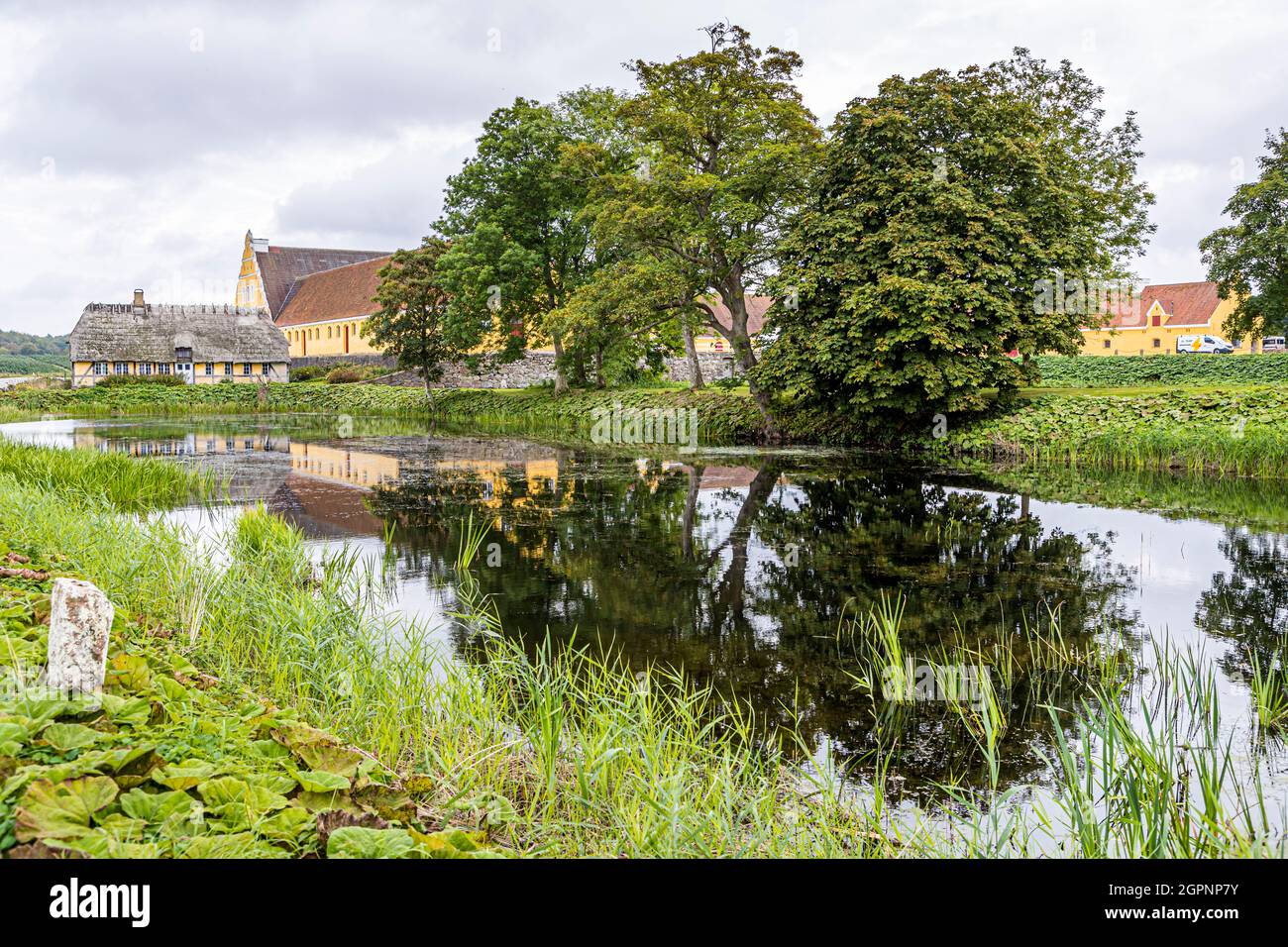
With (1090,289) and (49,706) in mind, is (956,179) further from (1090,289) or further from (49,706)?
(49,706)

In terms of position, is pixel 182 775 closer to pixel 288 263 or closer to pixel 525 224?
pixel 525 224

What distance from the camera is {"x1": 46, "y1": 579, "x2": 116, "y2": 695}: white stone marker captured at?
3.58 m

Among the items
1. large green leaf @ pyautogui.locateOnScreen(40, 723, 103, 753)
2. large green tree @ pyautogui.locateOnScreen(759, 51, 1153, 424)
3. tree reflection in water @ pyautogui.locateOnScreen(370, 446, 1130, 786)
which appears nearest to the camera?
large green leaf @ pyautogui.locateOnScreen(40, 723, 103, 753)

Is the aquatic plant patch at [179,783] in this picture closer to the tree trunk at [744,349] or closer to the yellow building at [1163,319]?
the tree trunk at [744,349]

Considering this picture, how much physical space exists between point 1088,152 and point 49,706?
34.0m

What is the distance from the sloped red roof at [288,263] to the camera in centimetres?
8288

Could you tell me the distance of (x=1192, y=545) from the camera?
35.2 ft

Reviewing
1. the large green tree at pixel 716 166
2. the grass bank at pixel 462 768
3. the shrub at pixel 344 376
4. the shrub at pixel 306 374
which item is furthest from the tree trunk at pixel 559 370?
the grass bank at pixel 462 768

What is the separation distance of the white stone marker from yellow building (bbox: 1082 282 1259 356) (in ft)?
250

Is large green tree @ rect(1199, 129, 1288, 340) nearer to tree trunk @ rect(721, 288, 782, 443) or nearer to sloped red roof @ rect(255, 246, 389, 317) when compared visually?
tree trunk @ rect(721, 288, 782, 443)

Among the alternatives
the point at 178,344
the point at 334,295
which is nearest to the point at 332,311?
the point at 334,295

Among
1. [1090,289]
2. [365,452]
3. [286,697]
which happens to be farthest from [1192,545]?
[365,452]

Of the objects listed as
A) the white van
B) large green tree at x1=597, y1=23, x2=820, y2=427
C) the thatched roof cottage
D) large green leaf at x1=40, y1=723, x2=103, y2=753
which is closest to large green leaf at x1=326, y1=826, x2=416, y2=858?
large green leaf at x1=40, y1=723, x2=103, y2=753

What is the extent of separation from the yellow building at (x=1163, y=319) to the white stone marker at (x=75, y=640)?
250 feet
